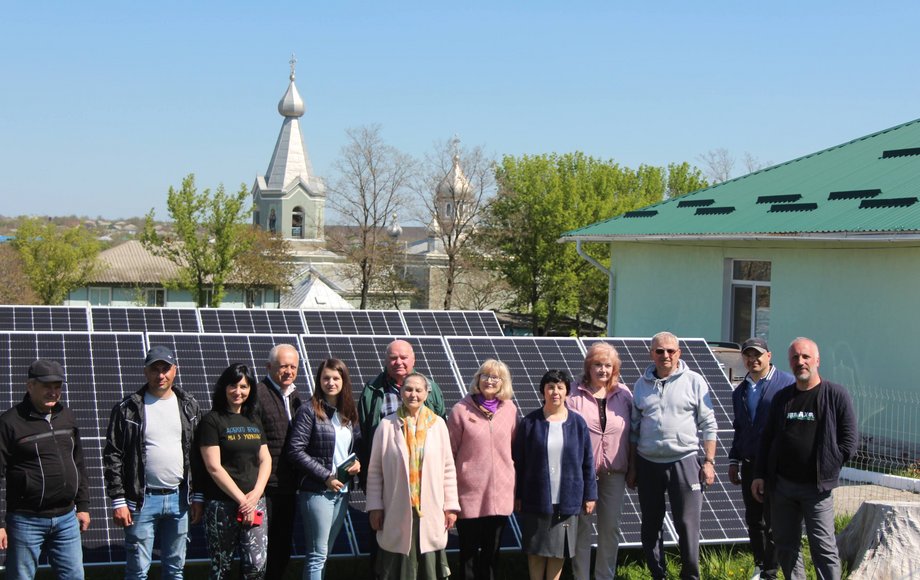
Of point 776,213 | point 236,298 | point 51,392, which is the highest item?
point 776,213

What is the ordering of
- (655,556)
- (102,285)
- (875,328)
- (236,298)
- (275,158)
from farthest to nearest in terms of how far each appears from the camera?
(275,158), (102,285), (236,298), (875,328), (655,556)

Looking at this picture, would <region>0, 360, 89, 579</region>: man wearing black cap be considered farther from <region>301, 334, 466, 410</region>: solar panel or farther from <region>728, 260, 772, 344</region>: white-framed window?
<region>728, 260, 772, 344</region>: white-framed window

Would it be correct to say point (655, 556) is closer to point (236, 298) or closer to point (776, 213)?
point (776, 213)

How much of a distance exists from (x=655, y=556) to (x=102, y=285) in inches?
2530

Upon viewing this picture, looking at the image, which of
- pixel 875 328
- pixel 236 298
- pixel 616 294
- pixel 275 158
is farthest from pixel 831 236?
pixel 275 158

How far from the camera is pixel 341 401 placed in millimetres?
6285

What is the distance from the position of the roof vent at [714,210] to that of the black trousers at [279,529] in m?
14.2

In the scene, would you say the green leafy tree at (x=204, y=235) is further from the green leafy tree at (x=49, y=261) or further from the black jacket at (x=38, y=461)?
the black jacket at (x=38, y=461)

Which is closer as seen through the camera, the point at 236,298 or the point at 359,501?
the point at 359,501

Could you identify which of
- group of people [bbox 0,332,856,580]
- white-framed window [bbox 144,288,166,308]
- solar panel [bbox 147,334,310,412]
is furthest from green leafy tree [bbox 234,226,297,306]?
group of people [bbox 0,332,856,580]

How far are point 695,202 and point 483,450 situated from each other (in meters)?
15.4

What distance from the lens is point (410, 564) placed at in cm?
616

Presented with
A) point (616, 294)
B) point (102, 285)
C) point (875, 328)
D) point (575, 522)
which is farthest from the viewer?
point (102, 285)

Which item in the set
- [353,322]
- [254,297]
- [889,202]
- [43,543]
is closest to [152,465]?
[43,543]
